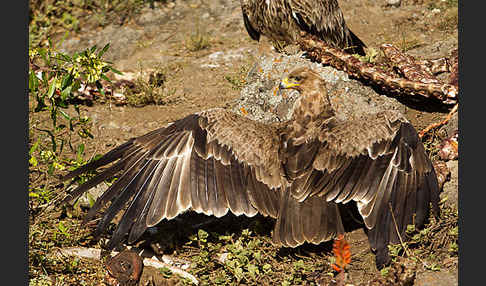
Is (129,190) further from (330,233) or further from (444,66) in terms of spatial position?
(444,66)

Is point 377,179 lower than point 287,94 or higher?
lower

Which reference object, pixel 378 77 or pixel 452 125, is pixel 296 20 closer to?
pixel 378 77

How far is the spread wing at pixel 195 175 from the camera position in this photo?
4.85 m

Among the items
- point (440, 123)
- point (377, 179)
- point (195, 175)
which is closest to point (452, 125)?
point (440, 123)

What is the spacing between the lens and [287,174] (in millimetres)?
4801

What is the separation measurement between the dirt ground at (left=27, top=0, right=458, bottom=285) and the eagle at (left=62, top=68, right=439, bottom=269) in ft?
4.37

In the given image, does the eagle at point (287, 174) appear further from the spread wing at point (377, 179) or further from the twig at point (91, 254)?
the twig at point (91, 254)

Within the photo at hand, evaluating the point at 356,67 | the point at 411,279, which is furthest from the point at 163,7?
the point at 411,279

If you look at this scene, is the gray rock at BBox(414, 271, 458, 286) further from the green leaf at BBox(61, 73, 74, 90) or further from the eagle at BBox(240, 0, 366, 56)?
the green leaf at BBox(61, 73, 74, 90)

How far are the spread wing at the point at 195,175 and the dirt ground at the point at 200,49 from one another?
1337mm

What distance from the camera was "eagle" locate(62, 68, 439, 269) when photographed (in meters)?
4.64

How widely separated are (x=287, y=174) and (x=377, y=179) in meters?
0.73

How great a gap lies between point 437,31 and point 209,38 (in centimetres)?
306

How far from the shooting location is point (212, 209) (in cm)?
486
